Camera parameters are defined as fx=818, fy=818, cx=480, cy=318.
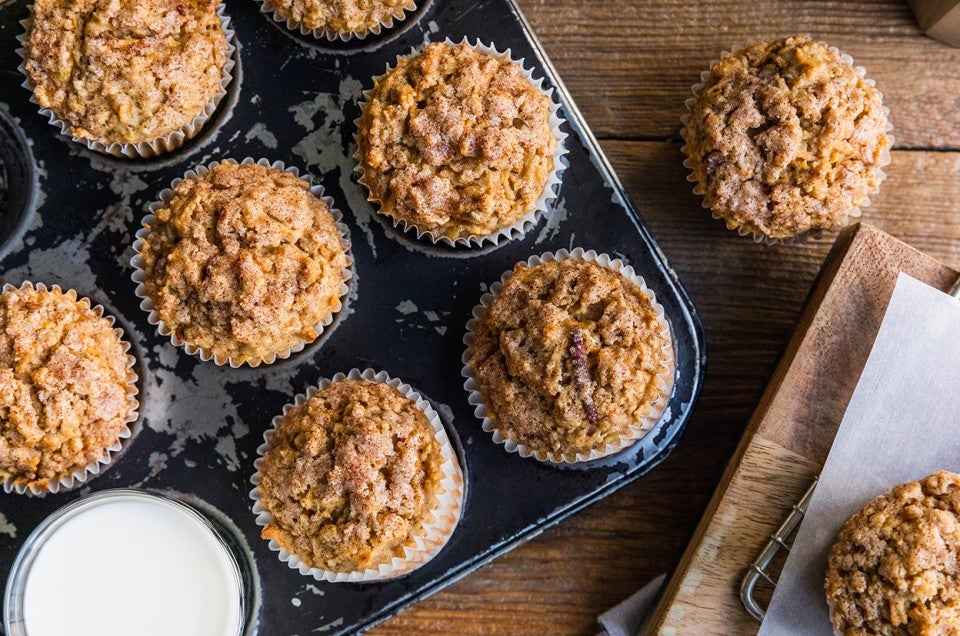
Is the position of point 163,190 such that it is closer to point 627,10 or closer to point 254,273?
point 254,273

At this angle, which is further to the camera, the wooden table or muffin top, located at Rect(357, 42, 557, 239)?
the wooden table

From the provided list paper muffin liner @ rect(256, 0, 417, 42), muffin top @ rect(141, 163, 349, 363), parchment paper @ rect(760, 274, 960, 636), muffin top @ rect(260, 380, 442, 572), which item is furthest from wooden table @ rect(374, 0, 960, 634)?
muffin top @ rect(141, 163, 349, 363)

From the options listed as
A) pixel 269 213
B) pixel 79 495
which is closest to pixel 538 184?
pixel 269 213

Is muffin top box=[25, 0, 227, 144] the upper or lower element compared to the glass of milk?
upper

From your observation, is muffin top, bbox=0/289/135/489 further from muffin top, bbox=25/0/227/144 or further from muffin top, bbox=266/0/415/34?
muffin top, bbox=266/0/415/34

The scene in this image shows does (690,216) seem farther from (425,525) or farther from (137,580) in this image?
(137,580)

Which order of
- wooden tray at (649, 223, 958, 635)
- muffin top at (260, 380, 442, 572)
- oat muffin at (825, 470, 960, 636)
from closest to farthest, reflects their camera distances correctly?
oat muffin at (825, 470, 960, 636) < muffin top at (260, 380, 442, 572) < wooden tray at (649, 223, 958, 635)

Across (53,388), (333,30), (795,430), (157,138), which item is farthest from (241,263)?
(795,430)
